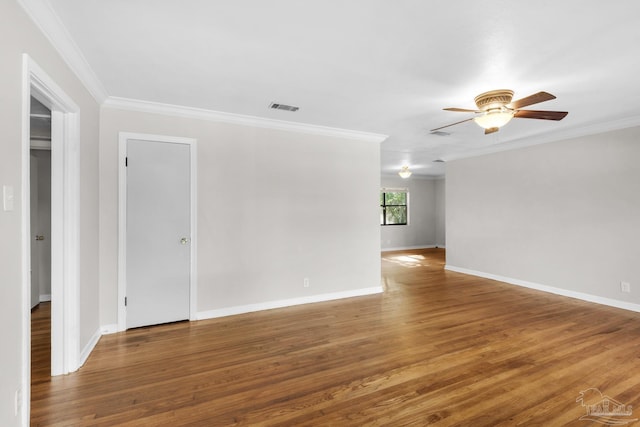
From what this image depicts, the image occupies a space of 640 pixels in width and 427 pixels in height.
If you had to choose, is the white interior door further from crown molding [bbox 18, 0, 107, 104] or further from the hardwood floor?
crown molding [bbox 18, 0, 107, 104]

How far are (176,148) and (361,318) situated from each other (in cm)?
303

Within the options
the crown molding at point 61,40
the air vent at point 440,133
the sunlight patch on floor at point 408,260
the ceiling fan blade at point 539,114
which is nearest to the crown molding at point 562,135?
the air vent at point 440,133

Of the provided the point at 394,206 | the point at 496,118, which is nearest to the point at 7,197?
the point at 496,118

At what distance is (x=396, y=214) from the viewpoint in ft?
34.1

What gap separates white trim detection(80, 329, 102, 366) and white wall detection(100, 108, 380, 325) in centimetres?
19

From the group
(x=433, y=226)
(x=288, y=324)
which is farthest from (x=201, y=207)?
(x=433, y=226)

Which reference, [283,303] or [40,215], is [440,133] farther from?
[40,215]

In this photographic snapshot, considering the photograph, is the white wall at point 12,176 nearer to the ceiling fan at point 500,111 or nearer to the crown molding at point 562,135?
the ceiling fan at point 500,111

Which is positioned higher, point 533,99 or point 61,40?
point 61,40

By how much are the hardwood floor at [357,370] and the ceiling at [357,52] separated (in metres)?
2.54

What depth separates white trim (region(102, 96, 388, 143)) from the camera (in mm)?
3319

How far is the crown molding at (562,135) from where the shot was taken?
13.4 ft

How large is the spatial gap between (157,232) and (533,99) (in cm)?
397

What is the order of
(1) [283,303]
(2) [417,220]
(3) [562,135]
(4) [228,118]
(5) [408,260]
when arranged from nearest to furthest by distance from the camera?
(4) [228,118], (1) [283,303], (3) [562,135], (5) [408,260], (2) [417,220]
